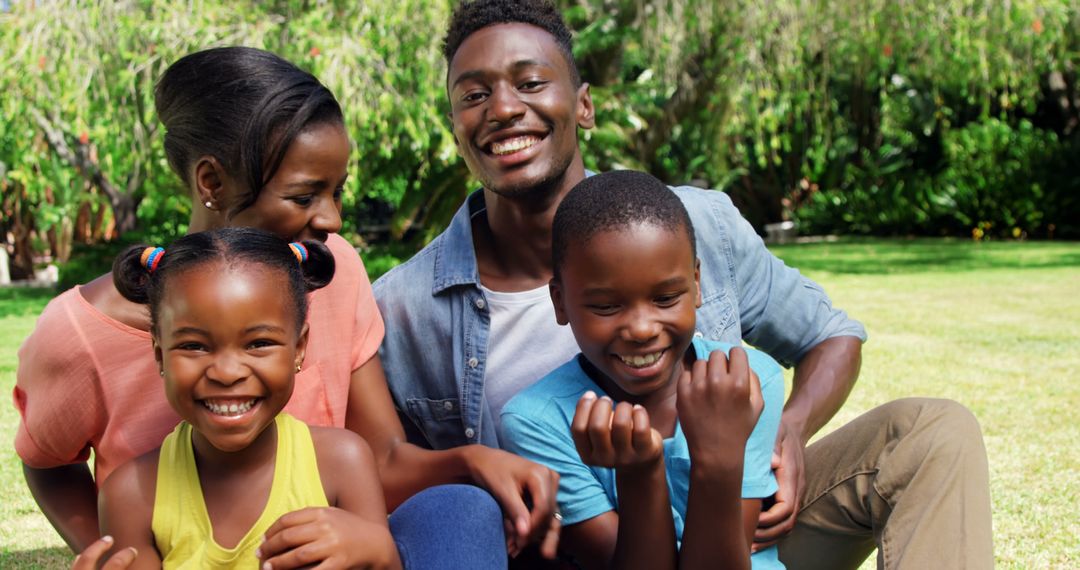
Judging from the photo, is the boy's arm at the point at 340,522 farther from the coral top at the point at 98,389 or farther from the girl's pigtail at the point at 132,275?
the girl's pigtail at the point at 132,275

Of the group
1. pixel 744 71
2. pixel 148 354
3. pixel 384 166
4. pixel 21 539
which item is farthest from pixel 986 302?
pixel 148 354

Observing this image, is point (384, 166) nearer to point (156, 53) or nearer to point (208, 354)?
point (156, 53)

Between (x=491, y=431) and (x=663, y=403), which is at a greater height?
(x=663, y=403)

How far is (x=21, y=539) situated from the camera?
4168 mm

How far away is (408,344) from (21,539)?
2.15 metres

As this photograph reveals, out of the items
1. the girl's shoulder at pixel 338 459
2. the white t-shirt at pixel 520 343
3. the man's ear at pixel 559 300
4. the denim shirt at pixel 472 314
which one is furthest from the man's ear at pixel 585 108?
the girl's shoulder at pixel 338 459

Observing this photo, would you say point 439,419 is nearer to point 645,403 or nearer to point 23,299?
point 645,403

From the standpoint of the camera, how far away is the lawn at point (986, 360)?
412 centimetres

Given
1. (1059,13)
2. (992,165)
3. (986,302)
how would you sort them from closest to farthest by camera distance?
(986,302)
(1059,13)
(992,165)

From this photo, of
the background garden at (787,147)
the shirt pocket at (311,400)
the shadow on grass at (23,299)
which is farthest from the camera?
the shadow on grass at (23,299)

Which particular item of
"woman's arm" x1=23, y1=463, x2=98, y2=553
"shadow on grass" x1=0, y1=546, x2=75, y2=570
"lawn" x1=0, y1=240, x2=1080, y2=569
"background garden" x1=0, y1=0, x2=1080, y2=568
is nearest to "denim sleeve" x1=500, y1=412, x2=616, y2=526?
"woman's arm" x1=23, y1=463, x2=98, y2=553

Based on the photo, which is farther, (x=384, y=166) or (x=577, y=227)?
(x=384, y=166)

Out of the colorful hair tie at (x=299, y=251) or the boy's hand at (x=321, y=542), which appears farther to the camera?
the colorful hair tie at (x=299, y=251)

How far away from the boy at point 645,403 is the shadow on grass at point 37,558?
7.58 feet
